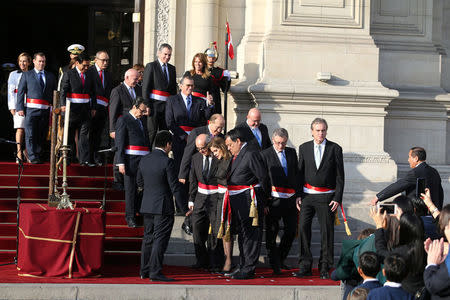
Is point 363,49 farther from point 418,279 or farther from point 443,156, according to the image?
point 418,279

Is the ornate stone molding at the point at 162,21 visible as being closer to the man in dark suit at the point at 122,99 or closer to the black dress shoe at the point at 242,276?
the man in dark suit at the point at 122,99

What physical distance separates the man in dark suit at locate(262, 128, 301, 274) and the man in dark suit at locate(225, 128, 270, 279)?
0.41 metres

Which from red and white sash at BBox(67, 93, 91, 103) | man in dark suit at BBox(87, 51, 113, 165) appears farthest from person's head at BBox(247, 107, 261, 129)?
red and white sash at BBox(67, 93, 91, 103)

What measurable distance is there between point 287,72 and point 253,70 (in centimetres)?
58

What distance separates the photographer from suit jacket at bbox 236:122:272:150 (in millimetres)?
13797

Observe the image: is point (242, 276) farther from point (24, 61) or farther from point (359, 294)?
point (24, 61)

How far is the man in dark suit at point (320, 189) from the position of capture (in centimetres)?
1299

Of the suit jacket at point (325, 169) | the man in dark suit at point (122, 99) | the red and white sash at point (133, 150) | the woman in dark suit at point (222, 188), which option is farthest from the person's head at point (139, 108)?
the suit jacket at point (325, 169)

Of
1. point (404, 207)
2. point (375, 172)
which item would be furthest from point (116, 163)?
point (404, 207)

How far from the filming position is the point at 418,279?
806 cm

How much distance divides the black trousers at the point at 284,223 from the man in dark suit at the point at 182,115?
1.70 metres

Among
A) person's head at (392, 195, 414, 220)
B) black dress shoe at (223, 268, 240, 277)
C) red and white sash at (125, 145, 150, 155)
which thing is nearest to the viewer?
person's head at (392, 195, 414, 220)

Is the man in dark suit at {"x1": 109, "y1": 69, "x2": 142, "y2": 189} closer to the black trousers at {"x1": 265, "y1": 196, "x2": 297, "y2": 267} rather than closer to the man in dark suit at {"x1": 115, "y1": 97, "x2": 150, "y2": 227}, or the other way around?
the man in dark suit at {"x1": 115, "y1": 97, "x2": 150, "y2": 227}

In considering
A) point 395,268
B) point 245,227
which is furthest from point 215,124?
point 395,268
